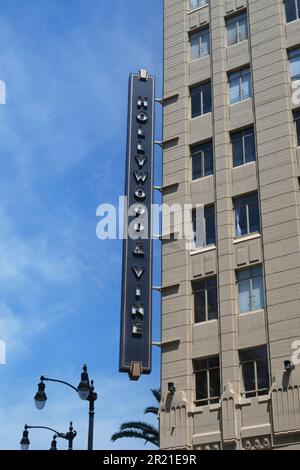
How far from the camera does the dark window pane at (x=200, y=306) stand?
34.3 meters

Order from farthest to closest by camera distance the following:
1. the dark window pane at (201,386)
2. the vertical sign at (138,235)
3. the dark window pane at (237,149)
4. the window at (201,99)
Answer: the window at (201,99) < the dark window pane at (237,149) < the vertical sign at (138,235) < the dark window pane at (201,386)

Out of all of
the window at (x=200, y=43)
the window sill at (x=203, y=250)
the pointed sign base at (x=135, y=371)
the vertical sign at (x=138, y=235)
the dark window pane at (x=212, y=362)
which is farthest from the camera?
the window at (x=200, y=43)

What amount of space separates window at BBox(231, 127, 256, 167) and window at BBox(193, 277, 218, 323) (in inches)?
229

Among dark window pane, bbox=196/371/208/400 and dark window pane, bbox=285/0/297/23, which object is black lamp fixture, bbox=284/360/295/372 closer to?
dark window pane, bbox=196/371/208/400

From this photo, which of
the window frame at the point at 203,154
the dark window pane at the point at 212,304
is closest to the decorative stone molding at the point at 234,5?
the window frame at the point at 203,154

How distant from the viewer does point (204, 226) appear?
3616cm

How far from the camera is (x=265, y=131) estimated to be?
35344 mm

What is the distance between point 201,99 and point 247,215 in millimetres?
7765

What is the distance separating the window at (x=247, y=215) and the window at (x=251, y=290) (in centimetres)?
190

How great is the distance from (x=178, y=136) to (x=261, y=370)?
13.2 metres

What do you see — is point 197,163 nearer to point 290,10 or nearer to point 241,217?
point 241,217

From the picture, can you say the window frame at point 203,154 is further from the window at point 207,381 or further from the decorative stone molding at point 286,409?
the decorative stone molding at point 286,409

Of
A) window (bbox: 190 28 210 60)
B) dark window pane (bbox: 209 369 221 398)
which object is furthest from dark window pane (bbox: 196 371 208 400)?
window (bbox: 190 28 210 60)
